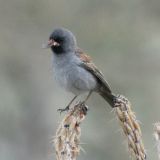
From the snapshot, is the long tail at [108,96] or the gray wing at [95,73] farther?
the gray wing at [95,73]

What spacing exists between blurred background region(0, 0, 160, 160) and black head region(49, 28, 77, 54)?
7275 millimetres

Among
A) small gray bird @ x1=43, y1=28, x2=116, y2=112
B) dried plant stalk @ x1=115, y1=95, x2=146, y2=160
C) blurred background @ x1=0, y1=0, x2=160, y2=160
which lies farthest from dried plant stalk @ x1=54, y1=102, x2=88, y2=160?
blurred background @ x1=0, y1=0, x2=160, y2=160

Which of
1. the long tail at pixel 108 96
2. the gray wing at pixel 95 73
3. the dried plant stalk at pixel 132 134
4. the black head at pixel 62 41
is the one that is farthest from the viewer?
the gray wing at pixel 95 73

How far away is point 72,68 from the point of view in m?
9.27

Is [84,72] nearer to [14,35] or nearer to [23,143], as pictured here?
[23,143]

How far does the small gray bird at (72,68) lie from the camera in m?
9.14

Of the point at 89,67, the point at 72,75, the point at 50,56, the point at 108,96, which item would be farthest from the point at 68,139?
the point at 50,56

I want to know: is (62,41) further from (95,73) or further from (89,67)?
(95,73)

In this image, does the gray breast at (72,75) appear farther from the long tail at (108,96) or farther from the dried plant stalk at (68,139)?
the dried plant stalk at (68,139)

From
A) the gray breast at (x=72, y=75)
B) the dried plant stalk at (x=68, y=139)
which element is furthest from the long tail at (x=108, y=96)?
the dried plant stalk at (x=68, y=139)

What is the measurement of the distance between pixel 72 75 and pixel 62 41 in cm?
40

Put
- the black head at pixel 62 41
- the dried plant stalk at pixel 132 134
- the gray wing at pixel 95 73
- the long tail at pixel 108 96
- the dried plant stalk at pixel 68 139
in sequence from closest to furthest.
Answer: the dried plant stalk at pixel 68 139 < the dried plant stalk at pixel 132 134 < the long tail at pixel 108 96 < the black head at pixel 62 41 < the gray wing at pixel 95 73

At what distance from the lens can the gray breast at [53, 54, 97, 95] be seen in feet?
30.0

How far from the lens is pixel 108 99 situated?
29.7ft
